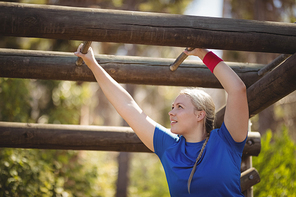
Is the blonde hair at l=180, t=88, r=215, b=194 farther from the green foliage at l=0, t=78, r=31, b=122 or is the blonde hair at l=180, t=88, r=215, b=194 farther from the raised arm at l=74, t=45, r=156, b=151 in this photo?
the green foliage at l=0, t=78, r=31, b=122

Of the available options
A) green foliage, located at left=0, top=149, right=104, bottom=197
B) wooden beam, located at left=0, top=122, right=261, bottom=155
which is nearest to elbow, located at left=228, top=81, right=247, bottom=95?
wooden beam, located at left=0, top=122, right=261, bottom=155

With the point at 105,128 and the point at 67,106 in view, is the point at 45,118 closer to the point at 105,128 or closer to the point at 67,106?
the point at 67,106

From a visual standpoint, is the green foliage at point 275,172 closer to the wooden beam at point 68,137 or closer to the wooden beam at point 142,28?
the wooden beam at point 68,137

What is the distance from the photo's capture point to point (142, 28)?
4.53ft

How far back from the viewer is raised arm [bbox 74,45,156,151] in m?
1.58

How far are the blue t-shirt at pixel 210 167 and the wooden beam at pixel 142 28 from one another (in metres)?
0.53

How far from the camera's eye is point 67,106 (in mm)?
7059

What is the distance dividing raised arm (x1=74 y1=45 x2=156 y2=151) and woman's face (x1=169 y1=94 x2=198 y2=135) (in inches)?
6.3

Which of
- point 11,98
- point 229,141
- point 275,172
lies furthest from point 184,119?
point 11,98

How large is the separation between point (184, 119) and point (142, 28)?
58 cm

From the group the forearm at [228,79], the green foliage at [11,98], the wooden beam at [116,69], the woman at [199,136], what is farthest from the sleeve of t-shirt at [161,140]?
the green foliage at [11,98]

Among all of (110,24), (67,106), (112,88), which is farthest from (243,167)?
(67,106)

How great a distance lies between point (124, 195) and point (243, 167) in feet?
23.1

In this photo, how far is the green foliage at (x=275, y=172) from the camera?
430 centimetres
